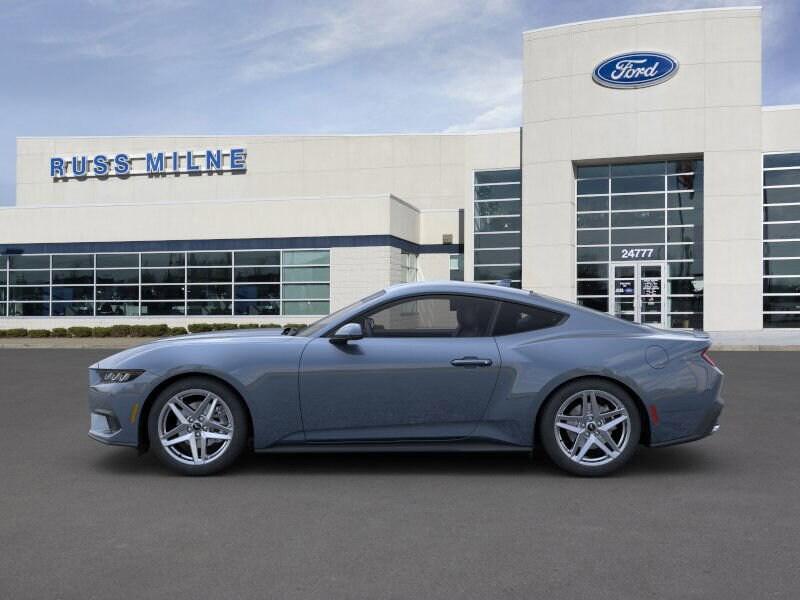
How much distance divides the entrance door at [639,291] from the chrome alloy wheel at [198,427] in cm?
2664

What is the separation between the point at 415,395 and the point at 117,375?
2246mm

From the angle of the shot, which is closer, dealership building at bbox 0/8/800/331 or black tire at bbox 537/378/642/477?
black tire at bbox 537/378/642/477

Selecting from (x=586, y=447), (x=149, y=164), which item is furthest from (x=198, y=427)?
(x=149, y=164)

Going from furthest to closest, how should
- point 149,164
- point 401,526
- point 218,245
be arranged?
1. point 149,164
2. point 218,245
3. point 401,526

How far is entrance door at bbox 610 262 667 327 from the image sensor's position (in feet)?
102

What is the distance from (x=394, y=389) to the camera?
234 inches

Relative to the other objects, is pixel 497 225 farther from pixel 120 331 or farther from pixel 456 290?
pixel 456 290

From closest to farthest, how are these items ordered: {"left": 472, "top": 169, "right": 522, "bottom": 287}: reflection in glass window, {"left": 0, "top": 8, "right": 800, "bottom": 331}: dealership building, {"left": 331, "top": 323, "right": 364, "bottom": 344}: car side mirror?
{"left": 331, "top": 323, "right": 364, "bottom": 344}: car side mirror, {"left": 0, "top": 8, "right": 800, "bottom": 331}: dealership building, {"left": 472, "top": 169, "right": 522, "bottom": 287}: reflection in glass window

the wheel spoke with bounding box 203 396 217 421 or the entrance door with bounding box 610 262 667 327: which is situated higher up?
the entrance door with bounding box 610 262 667 327

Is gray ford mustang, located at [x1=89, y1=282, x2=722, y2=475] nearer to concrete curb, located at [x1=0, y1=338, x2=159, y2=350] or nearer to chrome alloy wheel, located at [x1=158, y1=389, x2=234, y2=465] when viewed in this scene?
chrome alloy wheel, located at [x1=158, y1=389, x2=234, y2=465]

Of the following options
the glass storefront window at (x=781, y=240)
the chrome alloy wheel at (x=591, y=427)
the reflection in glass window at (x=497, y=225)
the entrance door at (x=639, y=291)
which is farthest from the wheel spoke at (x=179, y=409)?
the reflection in glass window at (x=497, y=225)

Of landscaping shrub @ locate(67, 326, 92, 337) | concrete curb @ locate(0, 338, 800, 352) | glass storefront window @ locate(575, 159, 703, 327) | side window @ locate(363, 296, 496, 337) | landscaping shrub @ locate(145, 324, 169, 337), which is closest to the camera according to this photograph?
side window @ locate(363, 296, 496, 337)

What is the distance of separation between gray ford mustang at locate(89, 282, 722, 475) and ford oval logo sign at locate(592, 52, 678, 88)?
26484mm

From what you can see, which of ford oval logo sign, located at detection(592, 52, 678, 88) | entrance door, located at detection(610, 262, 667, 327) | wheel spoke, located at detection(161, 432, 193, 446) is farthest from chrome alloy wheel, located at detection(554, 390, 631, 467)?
ford oval logo sign, located at detection(592, 52, 678, 88)
